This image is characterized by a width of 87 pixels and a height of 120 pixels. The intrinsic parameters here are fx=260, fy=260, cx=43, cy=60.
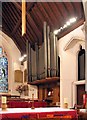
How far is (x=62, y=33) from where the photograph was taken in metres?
7.36

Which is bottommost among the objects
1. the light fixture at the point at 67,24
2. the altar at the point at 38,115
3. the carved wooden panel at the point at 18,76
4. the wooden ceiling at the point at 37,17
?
the altar at the point at 38,115

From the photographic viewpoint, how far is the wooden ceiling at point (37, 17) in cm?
671

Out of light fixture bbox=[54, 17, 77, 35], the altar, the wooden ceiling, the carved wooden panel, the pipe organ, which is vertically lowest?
the altar

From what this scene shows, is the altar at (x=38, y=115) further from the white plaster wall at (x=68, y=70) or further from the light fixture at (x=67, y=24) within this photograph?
the white plaster wall at (x=68, y=70)

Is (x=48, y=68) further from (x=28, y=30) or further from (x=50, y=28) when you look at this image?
(x=28, y=30)

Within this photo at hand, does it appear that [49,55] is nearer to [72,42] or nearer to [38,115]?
[72,42]

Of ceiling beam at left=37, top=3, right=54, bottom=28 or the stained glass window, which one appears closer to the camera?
ceiling beam at left=37, top=3, right=54, bottom=28

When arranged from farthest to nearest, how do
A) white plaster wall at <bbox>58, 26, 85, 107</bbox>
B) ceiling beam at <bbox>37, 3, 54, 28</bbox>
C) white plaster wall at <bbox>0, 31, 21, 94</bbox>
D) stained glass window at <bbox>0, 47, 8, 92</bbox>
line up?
stained glass window at <bbox>0, 47, 8, 92</bbox> → white plaster wall at <bbox>0, 31, 21, 94</bbox> → ceiling beam at <bbox>37, 3, 54, 28</bbox> → white plaster wall at <bbox>58, 26, 85, 107</bbox>

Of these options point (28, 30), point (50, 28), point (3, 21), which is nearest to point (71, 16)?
point (50, 28)

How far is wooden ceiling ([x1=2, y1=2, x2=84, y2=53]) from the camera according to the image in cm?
671

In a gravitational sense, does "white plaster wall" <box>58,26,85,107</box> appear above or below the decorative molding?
below

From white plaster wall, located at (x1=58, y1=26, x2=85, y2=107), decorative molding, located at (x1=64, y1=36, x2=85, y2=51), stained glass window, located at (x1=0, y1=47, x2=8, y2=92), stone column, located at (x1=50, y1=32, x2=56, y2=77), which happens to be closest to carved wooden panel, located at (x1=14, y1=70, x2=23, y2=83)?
→ stained glass window, located at (x1=0, y1=47, x2=8, y2=92)

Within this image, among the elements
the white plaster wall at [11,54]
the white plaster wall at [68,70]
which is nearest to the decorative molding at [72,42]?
the white plaster wall at [68,70]

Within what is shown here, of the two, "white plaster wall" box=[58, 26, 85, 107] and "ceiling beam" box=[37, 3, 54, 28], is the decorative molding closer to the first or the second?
"white plaster wall" box=[58, 26, 85, 107]
